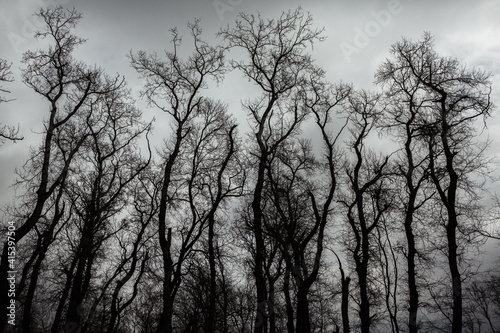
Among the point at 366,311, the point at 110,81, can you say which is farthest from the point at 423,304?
the point at 110,81

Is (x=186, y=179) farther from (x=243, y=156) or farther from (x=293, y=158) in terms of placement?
(x=293, y=158)

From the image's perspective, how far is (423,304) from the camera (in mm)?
24609

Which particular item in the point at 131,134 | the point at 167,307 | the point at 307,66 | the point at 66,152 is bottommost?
the point at 167,307

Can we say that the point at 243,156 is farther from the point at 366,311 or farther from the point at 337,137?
the point at 366,311

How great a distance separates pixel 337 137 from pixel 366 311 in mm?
7547

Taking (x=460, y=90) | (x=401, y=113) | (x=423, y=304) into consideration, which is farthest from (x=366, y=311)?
(x=423, y=304)

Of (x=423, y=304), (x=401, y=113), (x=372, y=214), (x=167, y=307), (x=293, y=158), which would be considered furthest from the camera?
(x=423, y=304)

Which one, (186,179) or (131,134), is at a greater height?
(131,134)

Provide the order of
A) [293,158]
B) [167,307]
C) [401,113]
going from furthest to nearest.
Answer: [293,158]
[401,113]
[167,307]

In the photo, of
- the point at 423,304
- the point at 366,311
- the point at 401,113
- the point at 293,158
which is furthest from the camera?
the point at 423,304

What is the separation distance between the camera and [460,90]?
14.6 m

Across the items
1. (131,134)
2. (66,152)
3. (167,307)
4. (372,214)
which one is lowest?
(167,307)

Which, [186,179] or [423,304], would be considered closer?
[186,179]

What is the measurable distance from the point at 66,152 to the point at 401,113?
51.7 ft
